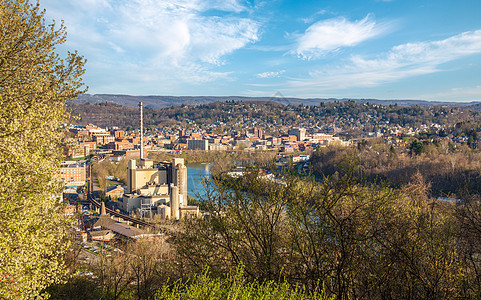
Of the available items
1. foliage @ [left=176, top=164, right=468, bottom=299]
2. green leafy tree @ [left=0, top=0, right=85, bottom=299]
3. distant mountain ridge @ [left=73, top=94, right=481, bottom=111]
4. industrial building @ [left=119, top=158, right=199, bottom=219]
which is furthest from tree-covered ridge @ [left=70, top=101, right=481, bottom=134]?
green leafy tree @ [left=0, top=0, right=85, bottom=299]

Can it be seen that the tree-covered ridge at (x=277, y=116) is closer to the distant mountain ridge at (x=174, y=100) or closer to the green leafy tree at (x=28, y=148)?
the distant mountain ridge at (x=174, y=100)

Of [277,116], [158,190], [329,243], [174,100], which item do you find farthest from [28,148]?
[174,100]

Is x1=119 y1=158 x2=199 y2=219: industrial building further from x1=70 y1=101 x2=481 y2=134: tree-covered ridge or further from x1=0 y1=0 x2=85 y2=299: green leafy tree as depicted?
x1=70 y1=101 x2=481 y2=134: tree-covered ridge

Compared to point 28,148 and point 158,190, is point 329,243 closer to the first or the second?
point 28,148

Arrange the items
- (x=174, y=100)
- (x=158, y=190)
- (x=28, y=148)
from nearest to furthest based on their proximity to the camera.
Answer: (x=28, y=148)
(x=158, y=190)
(x=174, y=100)

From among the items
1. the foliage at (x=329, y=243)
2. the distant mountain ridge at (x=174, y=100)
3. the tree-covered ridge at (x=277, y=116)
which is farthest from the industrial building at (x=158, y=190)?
the distant mountain ridge at (x=174, y=100)

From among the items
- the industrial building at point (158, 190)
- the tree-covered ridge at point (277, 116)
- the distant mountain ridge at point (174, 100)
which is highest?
the distant mountain ridge at point (174, 100)
